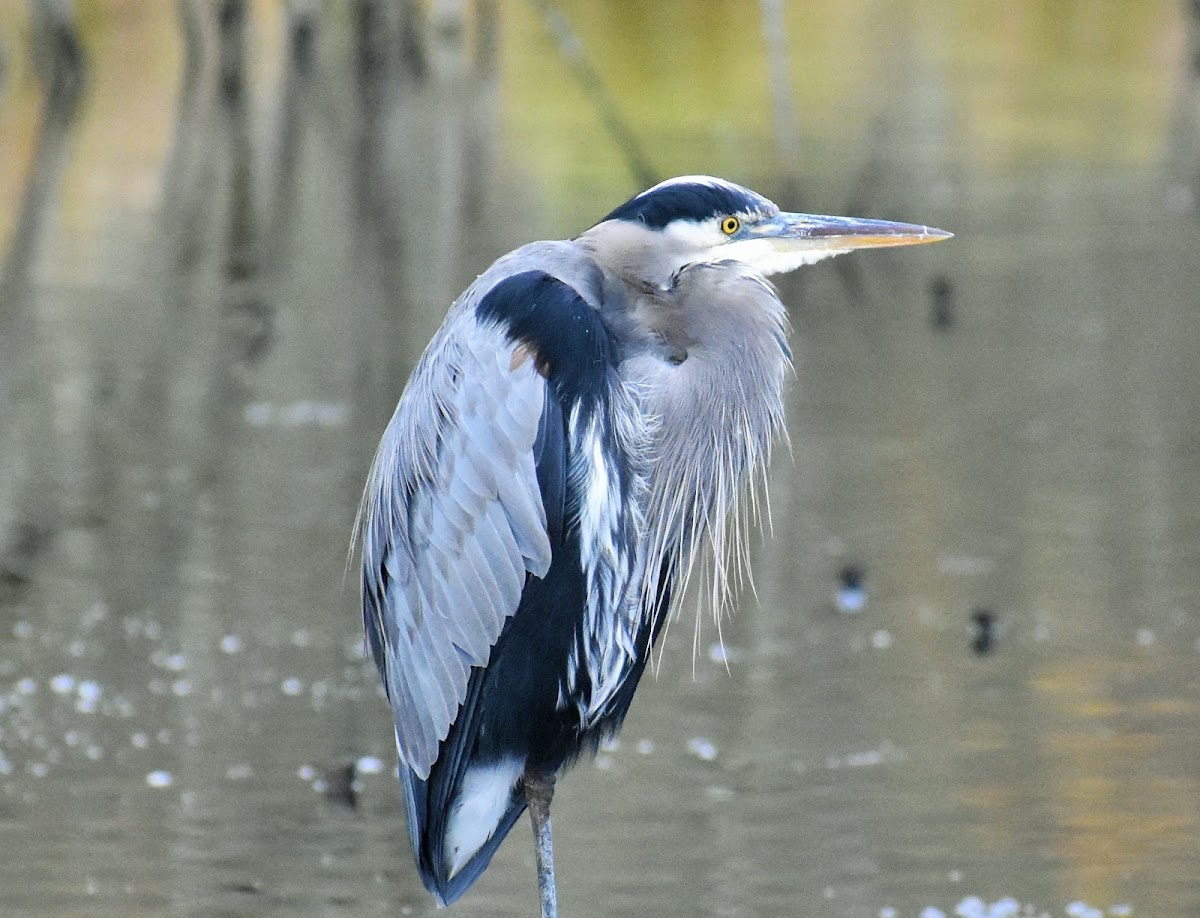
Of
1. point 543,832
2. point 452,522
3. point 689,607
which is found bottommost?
point 689,607

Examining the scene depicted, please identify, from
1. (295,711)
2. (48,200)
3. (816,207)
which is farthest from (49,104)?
(295,711)

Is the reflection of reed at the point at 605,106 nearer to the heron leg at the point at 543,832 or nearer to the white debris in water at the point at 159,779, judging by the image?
the white debris in water at the point at 159,779

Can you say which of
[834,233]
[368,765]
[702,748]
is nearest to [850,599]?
[702,748]

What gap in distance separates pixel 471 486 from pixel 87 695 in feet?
6.92

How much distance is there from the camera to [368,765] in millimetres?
5289

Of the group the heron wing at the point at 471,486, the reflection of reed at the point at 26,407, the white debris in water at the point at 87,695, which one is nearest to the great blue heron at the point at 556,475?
the heron wing at the point at 471,486

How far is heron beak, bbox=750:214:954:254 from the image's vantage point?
4.06m

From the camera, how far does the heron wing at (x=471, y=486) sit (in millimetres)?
3889

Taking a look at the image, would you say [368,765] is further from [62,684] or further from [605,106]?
[605,106]

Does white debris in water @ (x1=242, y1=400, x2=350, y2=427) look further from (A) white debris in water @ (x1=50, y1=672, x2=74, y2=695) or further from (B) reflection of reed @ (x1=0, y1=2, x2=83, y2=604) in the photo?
(A) white debris in water @ (x1=50, y1=672, x2=74, y2=695)

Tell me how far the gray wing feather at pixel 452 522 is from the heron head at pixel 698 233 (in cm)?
29

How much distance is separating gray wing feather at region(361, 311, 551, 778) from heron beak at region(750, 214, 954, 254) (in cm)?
55

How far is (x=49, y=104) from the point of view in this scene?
2044cm

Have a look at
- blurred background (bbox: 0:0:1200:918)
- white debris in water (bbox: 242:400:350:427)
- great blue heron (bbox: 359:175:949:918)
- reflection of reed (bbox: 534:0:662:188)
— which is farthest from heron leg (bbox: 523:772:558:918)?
white debris in water (bbox: 242:400:350:427)
